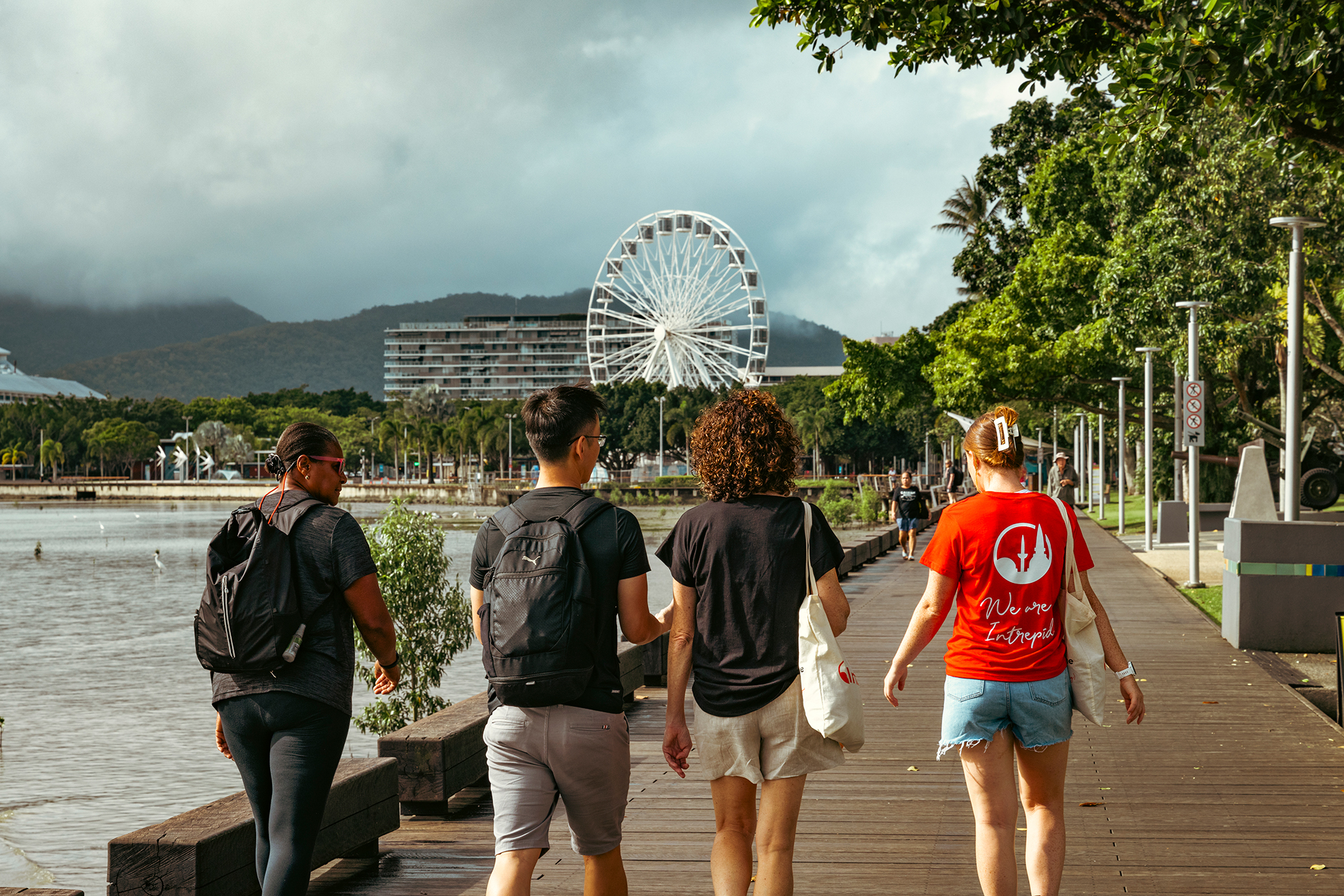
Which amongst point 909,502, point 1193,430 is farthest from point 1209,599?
point 909,502

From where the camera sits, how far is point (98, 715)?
1323cm

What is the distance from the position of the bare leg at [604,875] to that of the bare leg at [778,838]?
40 centimetres

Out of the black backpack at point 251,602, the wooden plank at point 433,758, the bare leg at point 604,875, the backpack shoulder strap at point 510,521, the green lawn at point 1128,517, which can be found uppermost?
the backpack shoulder strap at point 510,521

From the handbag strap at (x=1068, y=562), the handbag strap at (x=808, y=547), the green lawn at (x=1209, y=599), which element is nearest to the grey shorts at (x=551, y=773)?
the handbag strap at (x=808, y=547)

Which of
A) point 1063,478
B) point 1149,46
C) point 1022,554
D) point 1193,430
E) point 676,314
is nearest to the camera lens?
point 1022,554

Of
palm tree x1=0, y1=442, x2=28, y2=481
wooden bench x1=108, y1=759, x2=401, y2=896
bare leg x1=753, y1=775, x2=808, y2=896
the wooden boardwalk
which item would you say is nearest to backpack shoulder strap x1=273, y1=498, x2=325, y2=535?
wooden bench x1=108, y1=759, x2=401, y2=896

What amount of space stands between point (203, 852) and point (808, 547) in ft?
6.95

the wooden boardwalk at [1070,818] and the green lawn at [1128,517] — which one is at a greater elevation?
the wooden boardwalk at [1070,818]

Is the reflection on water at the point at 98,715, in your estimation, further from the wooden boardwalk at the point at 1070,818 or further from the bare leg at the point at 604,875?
the bare leg at the point at 604,875

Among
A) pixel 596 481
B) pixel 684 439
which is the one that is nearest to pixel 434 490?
pixel 596 481

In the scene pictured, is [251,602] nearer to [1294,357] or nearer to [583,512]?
[583,512]

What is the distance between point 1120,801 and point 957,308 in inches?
1771

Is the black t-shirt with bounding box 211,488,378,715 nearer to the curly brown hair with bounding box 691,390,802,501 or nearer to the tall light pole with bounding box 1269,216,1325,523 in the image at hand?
the curly brown hair with bounding box 691,390,802,501

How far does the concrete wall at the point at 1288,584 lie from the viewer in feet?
35.2
